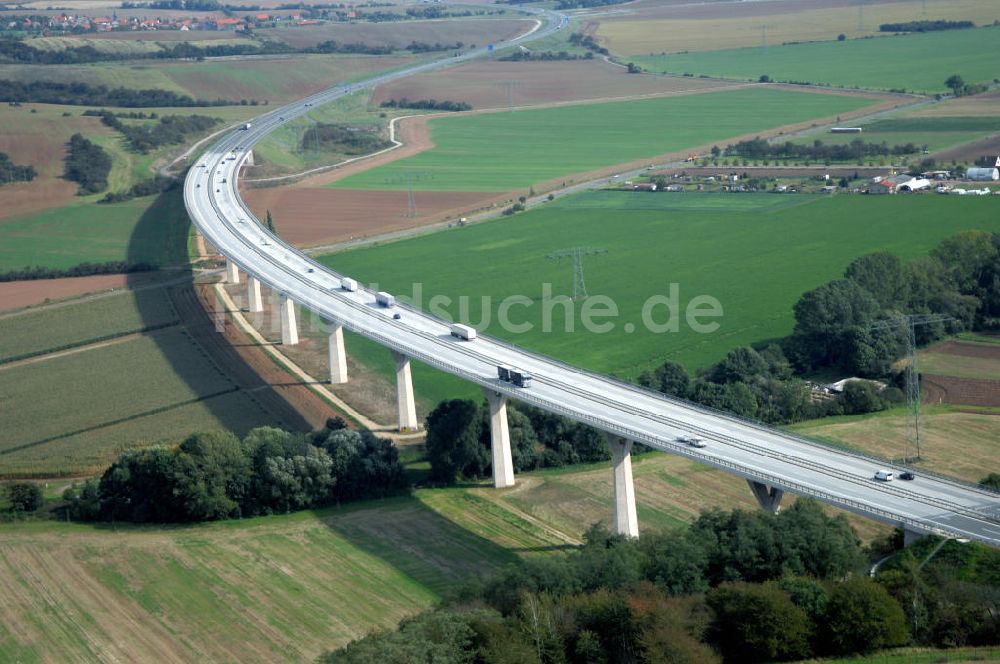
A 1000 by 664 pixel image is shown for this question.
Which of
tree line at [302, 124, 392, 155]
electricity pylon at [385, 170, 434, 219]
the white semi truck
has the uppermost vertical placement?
the white semi truck

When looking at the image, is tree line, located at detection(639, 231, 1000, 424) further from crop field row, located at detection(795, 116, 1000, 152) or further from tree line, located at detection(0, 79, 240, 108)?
tree line, located at detection(0, 79, 240, 108)

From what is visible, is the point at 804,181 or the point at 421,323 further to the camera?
the point at 804,181

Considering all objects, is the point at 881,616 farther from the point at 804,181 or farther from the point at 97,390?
the point at 804,181

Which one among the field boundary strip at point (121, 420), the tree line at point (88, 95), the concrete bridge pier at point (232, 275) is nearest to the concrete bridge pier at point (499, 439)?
the field boundary strip at point (121, 420)

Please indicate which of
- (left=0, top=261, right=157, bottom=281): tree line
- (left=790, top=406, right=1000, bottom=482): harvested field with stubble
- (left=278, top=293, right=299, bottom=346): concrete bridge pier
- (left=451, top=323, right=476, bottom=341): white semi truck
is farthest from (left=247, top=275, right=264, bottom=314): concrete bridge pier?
(left=790, top=406, right=1000, bottom=482): harvested field with stubble

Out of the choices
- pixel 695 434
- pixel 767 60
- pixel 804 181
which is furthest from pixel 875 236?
pixel 767 60

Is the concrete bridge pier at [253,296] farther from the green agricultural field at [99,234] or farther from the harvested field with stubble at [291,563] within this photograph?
the harvested field with stubble at [291,563]
